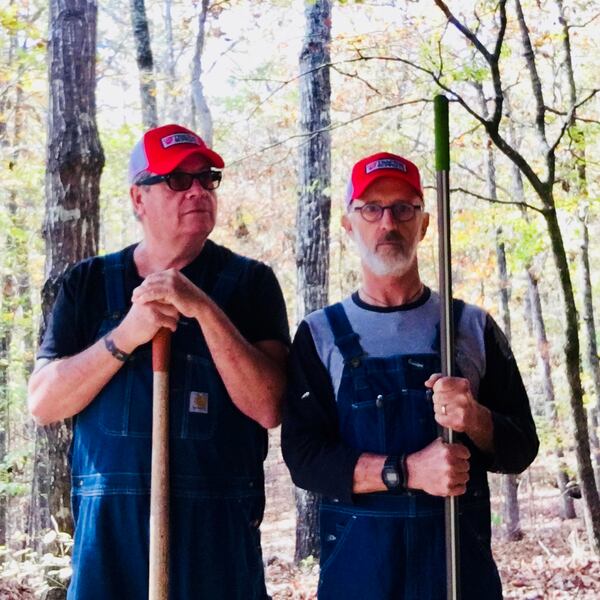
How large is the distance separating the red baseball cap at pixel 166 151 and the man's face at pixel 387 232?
0.52m

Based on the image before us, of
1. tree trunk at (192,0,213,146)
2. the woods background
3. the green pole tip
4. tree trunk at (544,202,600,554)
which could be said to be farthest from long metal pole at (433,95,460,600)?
tree trunk at (192,0,213,146)

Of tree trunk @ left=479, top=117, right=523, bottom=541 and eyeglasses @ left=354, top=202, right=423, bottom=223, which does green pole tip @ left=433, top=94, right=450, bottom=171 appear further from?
tree trunk @ left=479, top=117, right=523, bottom=541

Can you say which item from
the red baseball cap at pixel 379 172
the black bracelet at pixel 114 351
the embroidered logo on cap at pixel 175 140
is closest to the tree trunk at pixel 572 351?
the red baseball cap at pixel 379 172

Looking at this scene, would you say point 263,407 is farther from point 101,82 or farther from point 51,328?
point 101,82

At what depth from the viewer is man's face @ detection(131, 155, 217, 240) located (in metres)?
2.56

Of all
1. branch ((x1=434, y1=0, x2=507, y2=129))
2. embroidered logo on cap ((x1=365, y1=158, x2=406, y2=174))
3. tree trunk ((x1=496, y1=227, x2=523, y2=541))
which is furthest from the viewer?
tree trunk ((x1=496, y1=227, x2=523, y2=541))

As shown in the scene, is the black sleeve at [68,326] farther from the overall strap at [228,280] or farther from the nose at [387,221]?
the nose at [387,221]

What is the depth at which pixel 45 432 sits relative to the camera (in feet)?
15.2

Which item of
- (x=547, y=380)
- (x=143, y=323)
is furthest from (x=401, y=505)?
(x=547, y=380)

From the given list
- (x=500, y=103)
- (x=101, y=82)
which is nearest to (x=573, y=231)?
(x=500, y=103)

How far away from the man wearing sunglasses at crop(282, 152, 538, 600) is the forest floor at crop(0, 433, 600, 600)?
301 centimetres

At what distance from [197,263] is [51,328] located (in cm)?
54

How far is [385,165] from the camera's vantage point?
267cm

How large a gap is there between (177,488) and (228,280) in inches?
27.4
